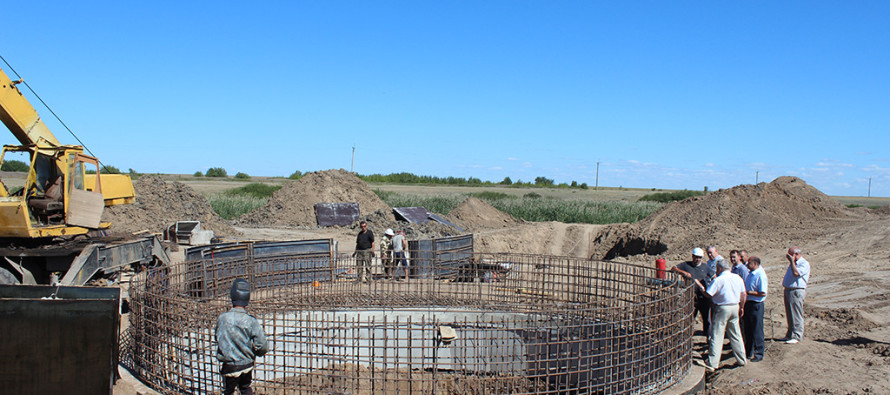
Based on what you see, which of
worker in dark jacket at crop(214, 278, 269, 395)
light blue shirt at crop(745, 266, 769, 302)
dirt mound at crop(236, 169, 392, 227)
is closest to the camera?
worker in dark jacket at crop(214, 278, 269, 395)

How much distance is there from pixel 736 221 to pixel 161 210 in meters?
21.0

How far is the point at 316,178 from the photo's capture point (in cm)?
2900

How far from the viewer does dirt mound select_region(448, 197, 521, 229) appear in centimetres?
2620

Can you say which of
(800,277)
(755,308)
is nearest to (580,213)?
(800,277)

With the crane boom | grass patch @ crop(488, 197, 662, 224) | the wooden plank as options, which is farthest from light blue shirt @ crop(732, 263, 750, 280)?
grass patch @ crop(488, 197, 662, 224)

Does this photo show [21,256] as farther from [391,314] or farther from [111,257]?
[391,314]

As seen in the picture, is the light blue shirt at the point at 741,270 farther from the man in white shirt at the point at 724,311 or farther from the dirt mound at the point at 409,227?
the dirt mound at the point at 409,227

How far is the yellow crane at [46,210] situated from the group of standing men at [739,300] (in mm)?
9891

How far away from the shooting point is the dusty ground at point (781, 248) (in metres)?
6.85

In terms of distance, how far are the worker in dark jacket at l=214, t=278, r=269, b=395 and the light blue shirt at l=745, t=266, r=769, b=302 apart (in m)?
5.82

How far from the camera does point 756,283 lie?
23.6 ft

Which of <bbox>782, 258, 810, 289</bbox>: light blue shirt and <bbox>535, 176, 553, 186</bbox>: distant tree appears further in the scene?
<bbox>535, 176, 553, 186</bbox>: distant tree

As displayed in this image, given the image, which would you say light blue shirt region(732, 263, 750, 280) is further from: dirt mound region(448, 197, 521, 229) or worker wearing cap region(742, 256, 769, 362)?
dirt mound region(448, 197, 521, 229)

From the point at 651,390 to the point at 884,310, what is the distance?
21.3ft
